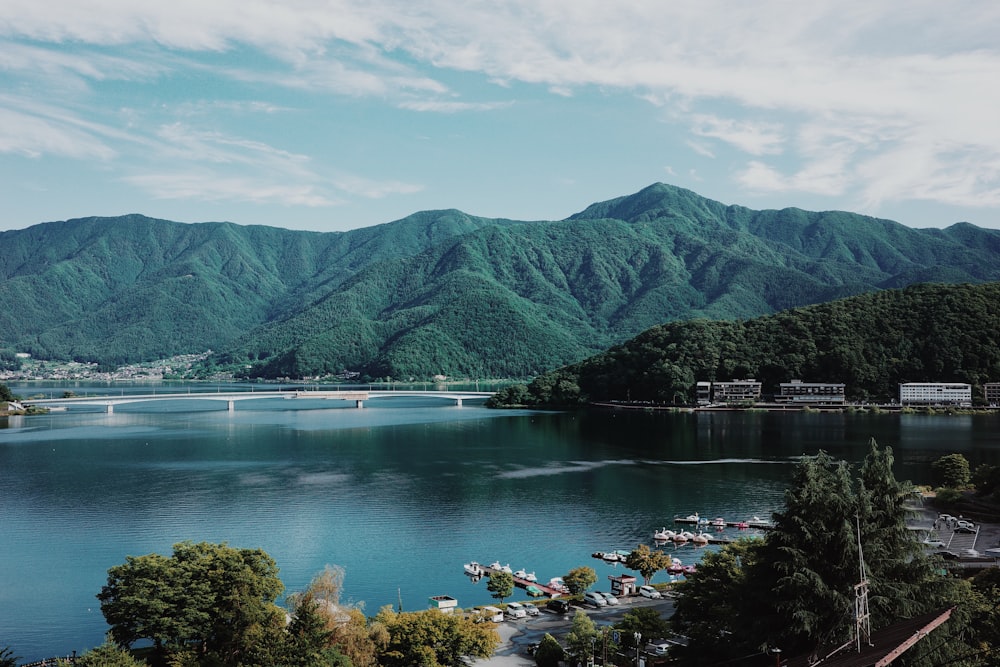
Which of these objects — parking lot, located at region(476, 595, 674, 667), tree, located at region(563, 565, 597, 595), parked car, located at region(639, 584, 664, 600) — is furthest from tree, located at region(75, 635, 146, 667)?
parked car, located at region(639, 584, 664, 600)

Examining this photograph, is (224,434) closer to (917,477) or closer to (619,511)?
(619,511)

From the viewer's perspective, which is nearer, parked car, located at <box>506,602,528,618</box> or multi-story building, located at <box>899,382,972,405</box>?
parked car, located at <box>506,602,528,618</box>

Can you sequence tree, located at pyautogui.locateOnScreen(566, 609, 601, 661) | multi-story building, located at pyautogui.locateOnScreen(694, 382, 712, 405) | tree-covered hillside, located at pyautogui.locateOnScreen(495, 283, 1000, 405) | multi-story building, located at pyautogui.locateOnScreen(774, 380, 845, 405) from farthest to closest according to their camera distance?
multi-story building, located at pyautogui.locateOnScreen(694, 382, 712, 405)
tree-covered hillside, located at pyautogui.locateOnScreen(495, 283, 1000, 405)
multi-story building, located at pyautogui.locateOnScreen(774, 380, 845, 405)
tree, located at pyautogui.locateOnScreen(566, 609, 601, 661)

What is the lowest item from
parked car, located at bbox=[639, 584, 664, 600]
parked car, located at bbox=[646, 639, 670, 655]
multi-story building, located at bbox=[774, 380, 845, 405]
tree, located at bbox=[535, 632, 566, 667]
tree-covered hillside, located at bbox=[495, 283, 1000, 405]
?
parked car, located at bbox=[639, 584, 664, 600]

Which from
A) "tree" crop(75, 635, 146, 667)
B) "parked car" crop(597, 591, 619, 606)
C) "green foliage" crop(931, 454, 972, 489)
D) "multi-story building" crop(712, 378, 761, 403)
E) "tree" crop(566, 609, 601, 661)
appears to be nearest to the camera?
"tree" crop(75, 635, 146, 667)

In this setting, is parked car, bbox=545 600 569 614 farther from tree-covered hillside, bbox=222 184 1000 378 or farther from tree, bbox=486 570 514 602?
tree-covered hillside, bbox=222 184 1000 378

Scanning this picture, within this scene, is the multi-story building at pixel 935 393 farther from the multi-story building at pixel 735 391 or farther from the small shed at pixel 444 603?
the small shed at pixel 444 603

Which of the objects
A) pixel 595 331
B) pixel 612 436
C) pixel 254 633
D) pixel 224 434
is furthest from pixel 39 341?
pixel 254 633

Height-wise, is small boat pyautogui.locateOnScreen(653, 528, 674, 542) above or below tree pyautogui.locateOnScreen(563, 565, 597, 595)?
below
